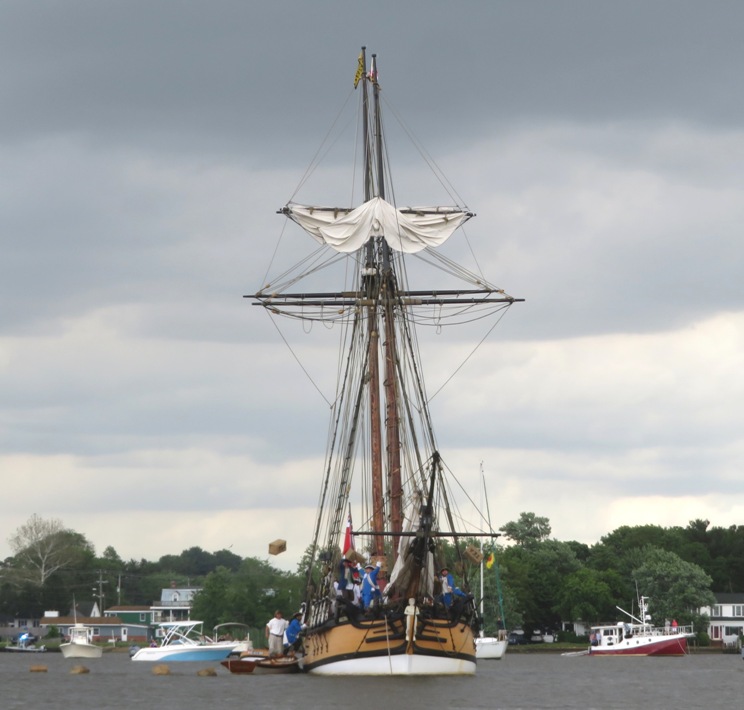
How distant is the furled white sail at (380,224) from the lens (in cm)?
7631

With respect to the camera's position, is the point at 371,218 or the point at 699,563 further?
the point at 699,563

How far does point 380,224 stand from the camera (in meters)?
76.2

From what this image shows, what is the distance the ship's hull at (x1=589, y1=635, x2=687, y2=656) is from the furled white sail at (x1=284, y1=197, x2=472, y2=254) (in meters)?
58.8

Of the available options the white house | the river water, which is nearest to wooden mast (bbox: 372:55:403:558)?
the river water

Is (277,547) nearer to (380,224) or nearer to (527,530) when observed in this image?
(380,224)

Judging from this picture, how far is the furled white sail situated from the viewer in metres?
76.3

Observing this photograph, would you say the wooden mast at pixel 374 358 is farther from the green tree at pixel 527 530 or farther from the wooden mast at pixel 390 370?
the green tree at pixel 527 530

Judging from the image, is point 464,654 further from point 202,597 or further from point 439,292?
point 202,597

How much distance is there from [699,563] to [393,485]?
138601 mm

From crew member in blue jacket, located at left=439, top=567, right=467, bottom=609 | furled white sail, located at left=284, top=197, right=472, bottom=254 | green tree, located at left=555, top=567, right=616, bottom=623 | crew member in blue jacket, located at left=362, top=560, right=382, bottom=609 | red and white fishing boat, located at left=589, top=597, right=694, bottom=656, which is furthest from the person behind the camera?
green tree, located at left=555, top=567, right=616, bottom=623

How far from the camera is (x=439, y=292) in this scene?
76.9 m

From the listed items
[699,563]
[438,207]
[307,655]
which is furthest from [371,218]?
[699,563]

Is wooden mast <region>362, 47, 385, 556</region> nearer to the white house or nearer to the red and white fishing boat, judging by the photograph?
the red and white fishing boat

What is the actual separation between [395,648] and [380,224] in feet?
85.9
